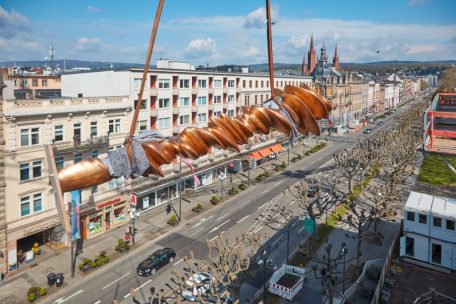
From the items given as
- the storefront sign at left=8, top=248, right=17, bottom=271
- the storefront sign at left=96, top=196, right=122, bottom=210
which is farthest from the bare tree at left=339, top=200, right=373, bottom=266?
the storefront sign at left=8, top=248, right=17, bottom=271

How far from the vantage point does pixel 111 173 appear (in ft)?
13.2

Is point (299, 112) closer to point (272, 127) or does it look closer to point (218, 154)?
point (272, 127)

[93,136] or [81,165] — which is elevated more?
[81,165]

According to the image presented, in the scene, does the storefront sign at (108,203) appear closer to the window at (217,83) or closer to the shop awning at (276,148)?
the window at (217,83)

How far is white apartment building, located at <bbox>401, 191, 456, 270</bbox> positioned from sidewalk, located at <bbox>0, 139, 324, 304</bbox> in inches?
1045

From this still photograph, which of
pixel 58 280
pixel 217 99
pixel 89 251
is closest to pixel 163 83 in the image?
pixel 217 99

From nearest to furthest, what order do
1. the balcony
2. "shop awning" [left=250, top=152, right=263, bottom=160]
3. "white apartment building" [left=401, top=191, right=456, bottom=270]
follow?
"white apartment building" [left=401, top=191, right=456, bottom=270]
the balcony
"shop awning" [left=250, top=152, right=263, bottom=160]

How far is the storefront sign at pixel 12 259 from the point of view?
1367 inches

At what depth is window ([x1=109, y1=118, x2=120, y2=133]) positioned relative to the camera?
43625 millimetres

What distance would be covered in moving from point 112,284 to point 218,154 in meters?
35.0

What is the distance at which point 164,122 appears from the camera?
54125 millimetres

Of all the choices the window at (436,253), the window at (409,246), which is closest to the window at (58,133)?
the window at (409,246)

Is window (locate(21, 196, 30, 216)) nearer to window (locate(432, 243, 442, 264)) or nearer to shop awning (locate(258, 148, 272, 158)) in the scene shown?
window (locate(432, 243, 442, 264))

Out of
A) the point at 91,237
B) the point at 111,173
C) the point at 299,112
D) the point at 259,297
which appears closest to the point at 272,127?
the point at 299,112
